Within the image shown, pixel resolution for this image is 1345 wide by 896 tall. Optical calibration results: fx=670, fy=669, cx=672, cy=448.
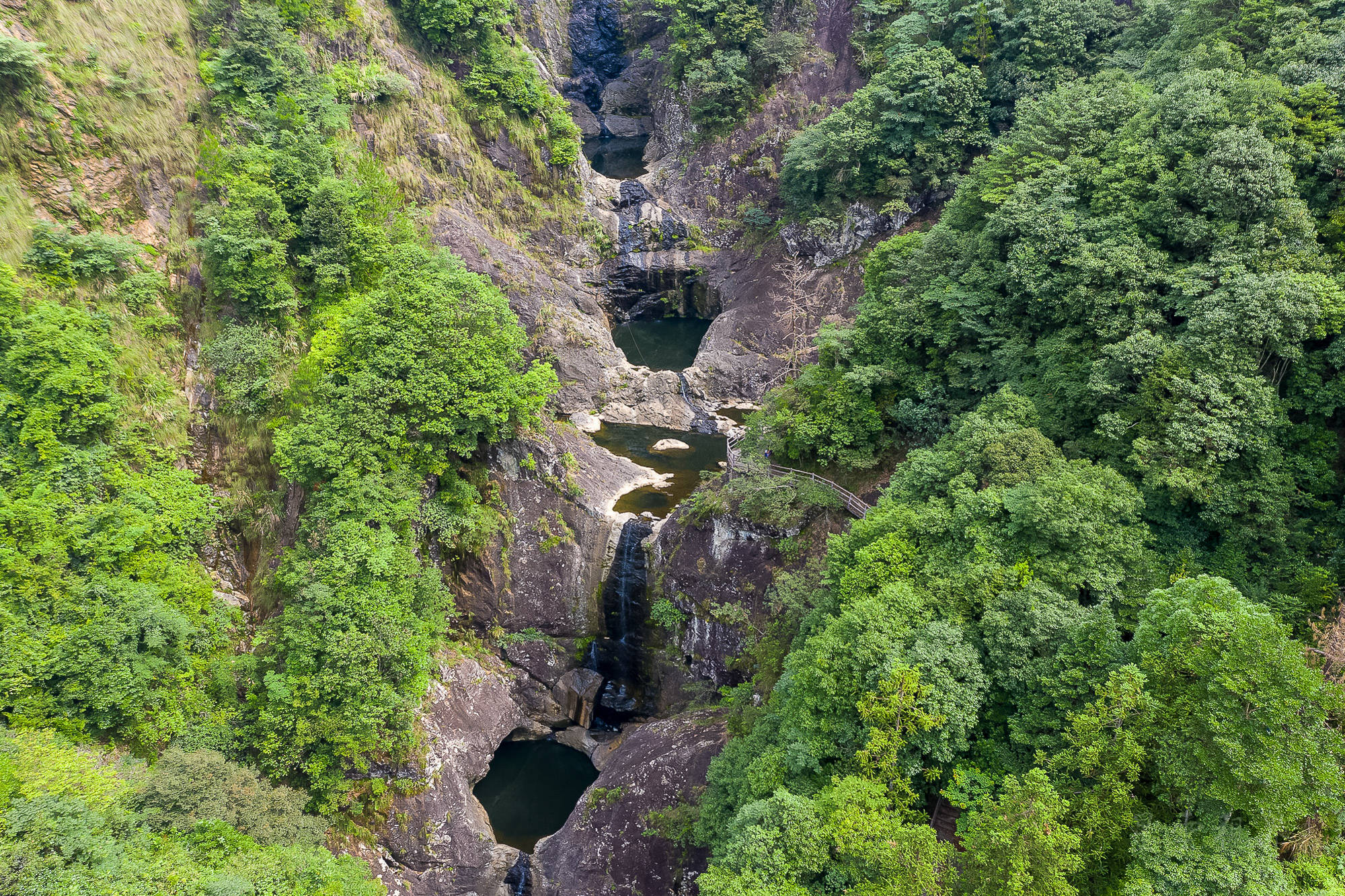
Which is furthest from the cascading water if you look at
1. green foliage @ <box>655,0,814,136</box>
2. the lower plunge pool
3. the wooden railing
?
green foliage @ <box>655,0,814,136</box>

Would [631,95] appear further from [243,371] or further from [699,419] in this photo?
[243,371]

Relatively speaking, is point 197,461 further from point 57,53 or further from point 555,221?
point 555,221

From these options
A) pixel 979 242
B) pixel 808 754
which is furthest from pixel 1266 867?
pixel 979 242

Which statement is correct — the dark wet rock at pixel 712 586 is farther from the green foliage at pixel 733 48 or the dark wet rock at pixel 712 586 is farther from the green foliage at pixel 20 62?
the green foliage at pixel 733 48

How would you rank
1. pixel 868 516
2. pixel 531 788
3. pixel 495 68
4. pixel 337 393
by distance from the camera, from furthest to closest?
pixel 495 68
pixel 531 788
pixel 337 393
pixel 868 516

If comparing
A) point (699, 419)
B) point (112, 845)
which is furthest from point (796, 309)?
point (112, 845)

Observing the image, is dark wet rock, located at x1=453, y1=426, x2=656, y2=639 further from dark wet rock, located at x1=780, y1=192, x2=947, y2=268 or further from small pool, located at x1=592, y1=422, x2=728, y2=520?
dark wet rock, located at x1=780, y1=192, x2=947, y2=268
